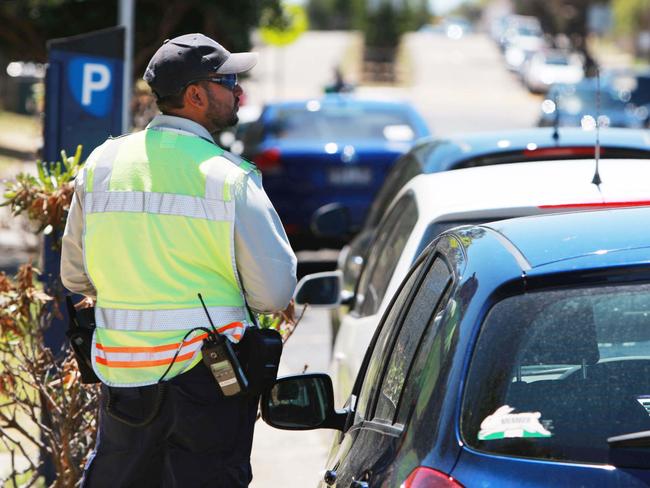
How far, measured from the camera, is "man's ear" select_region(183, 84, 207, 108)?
3.64 m

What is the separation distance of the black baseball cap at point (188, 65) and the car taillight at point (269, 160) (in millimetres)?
8225

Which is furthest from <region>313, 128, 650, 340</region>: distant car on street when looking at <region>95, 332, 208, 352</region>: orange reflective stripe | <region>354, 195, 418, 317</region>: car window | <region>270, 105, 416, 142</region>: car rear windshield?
<region>270, 105, 416, 142</region>: car rear windshield

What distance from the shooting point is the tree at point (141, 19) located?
1284 centimetres

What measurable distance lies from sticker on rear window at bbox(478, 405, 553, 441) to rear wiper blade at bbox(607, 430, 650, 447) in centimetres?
13

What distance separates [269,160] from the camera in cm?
1192

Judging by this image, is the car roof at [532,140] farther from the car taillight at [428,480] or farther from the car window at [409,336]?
the car taillight at [428,480]

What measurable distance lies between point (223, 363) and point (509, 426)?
1.06 m

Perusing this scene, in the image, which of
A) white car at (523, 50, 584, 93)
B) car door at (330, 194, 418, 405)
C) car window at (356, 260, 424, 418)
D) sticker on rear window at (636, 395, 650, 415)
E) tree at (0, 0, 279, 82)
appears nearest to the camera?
sticker on rear window at (636, 395, 650, 415)

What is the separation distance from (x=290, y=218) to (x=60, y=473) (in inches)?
285

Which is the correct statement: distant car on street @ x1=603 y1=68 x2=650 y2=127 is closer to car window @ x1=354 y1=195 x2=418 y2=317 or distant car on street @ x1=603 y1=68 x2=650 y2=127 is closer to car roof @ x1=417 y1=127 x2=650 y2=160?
car roof @ x1=417 y1=127 x2=650 y2=160

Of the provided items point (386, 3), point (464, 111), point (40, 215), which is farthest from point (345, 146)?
point (386, 3)

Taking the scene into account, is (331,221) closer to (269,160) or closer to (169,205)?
(169,205)

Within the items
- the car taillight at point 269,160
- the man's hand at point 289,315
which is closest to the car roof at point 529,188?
the man's hand at point 289,315

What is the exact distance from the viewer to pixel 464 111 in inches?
1741
